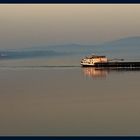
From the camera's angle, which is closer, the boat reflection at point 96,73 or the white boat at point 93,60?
the boat reflection at point 96,73

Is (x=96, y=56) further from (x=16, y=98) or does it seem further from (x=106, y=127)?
(x=106, y=127)

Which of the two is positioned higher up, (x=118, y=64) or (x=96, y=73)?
(x=118, y=64)

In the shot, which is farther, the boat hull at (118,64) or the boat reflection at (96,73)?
the boat hull at (118,64)

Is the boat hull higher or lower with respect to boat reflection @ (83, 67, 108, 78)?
higher

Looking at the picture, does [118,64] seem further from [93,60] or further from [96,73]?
[96,73]

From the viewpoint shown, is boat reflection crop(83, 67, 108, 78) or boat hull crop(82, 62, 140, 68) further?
boat hull crop(82, 62, 140, 68)

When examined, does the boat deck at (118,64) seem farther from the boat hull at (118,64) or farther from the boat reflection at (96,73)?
the boat reflection at (96,73)

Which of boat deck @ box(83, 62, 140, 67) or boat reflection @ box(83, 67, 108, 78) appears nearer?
boat reflection @ box(83, 67, 108, 78)

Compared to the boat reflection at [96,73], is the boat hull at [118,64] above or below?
above

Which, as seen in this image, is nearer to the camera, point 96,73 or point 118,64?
point 96,73

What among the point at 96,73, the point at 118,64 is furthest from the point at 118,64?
the point at 96,73

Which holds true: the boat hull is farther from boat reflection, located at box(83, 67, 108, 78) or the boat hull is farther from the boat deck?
boat reflection, located at box(83, 67, 108, 78)

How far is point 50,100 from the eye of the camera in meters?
8.13
